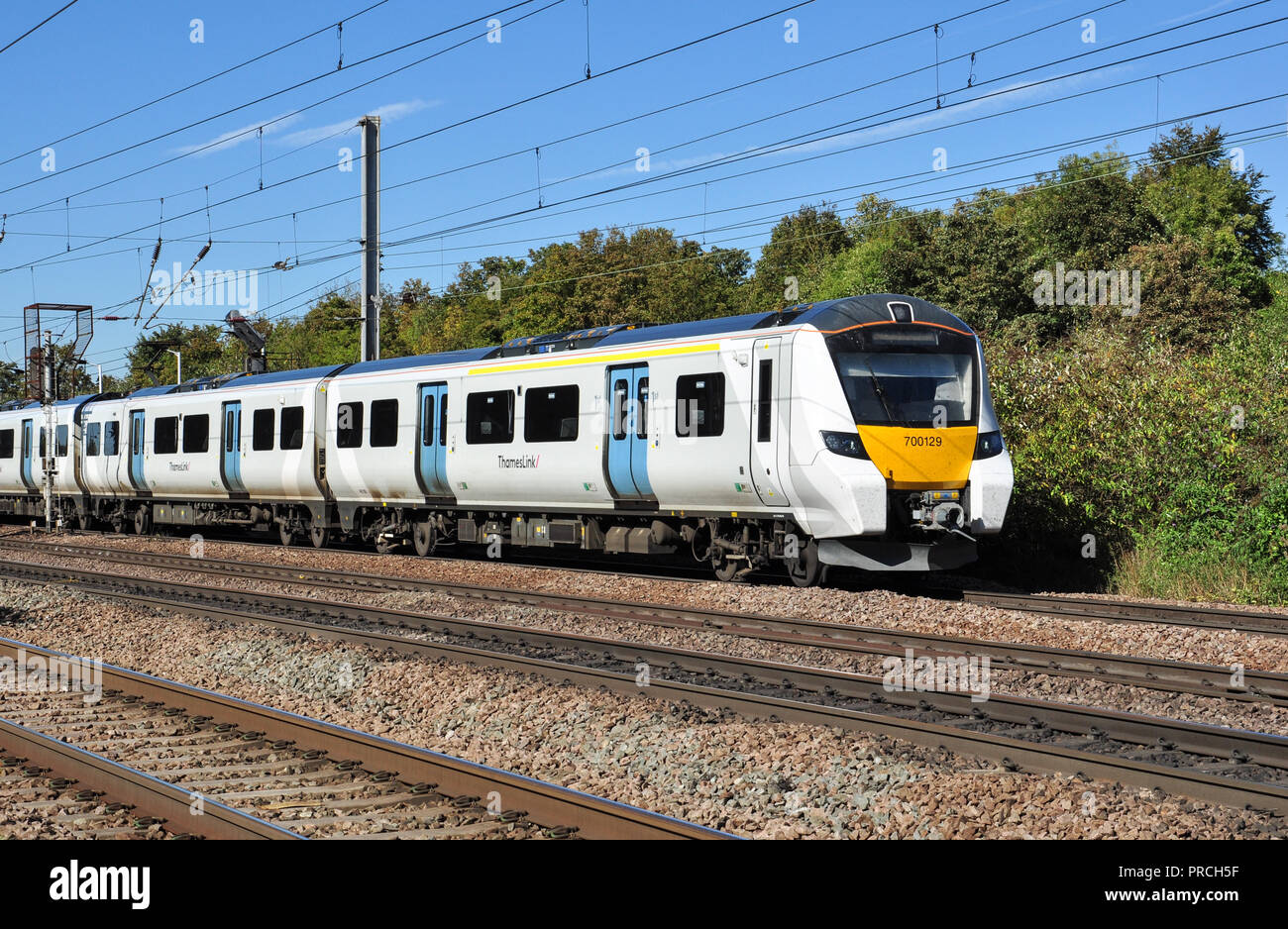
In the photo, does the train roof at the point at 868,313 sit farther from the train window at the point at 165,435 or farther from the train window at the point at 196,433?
the train window at the point at 165,435

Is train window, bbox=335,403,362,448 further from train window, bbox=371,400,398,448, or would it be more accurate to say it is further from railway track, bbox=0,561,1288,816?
railway track, bbox=0,561,1288,816

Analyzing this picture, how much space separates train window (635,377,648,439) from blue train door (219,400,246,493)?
11864 millimetres

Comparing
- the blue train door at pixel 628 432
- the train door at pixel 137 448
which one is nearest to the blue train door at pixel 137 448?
the train door at pixel 137 448

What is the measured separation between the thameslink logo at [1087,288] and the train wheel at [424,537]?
85.0 feet

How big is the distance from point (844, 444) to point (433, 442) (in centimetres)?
848

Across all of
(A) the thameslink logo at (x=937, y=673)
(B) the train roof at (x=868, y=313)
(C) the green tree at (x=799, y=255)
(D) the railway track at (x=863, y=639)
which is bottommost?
(A) the thameslink logo at (x=937, y=673)

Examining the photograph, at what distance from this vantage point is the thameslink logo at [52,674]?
32.5 ft

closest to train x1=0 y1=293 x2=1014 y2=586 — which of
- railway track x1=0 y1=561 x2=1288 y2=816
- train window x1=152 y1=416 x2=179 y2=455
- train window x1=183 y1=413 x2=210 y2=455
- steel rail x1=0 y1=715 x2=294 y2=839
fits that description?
train window x1=183 y1=413 x2=210 y2=455

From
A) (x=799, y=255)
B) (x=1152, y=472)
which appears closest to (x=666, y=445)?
(x=1152, y=472)

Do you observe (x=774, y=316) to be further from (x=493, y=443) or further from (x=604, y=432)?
(x=493, y=443)

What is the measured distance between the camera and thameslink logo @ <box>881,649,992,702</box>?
31.2 feet
